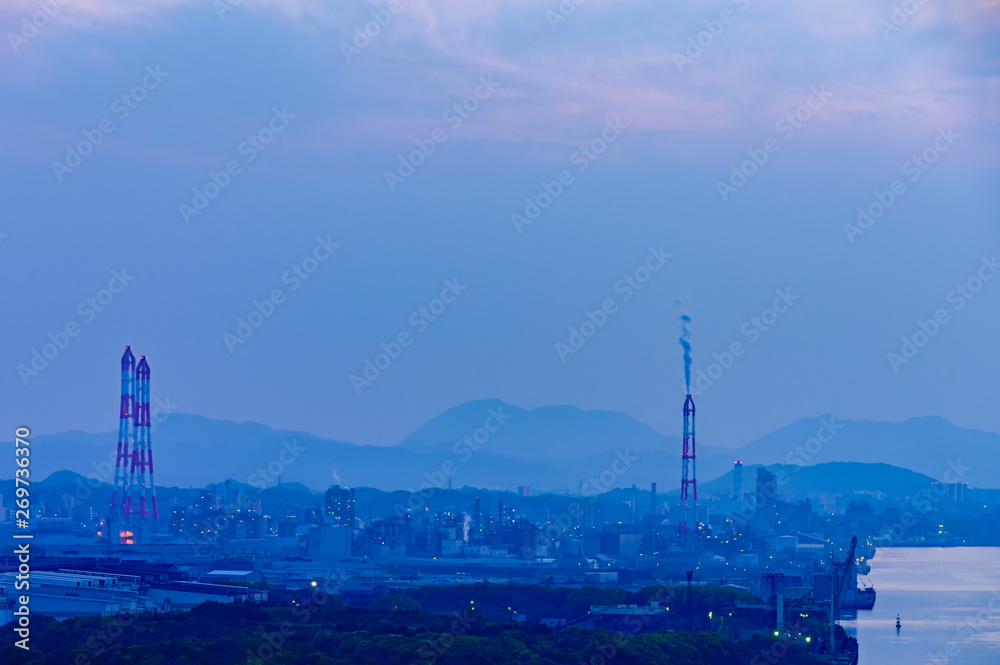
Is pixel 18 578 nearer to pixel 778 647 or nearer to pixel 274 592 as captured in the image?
pixel 274 592

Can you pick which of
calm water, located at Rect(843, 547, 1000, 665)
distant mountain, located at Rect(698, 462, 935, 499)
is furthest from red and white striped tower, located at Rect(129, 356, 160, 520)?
distant mountain, located at Rect(698, 462, 935, 499)

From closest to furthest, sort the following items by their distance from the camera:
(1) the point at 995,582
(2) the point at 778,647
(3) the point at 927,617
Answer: (2) the point at 778,647 → (3) the point at 927,617 → (1) the point at 995,582

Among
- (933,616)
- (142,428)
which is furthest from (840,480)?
(933,616)

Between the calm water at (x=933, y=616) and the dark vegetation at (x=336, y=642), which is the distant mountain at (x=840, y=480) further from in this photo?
the dark vegetation at (x=336, y=642)

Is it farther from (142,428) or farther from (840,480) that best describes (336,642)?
(840,480)

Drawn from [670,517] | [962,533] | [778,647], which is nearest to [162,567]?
[778,647]

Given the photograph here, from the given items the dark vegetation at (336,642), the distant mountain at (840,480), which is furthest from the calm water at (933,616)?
the distant mountain at (840,480)

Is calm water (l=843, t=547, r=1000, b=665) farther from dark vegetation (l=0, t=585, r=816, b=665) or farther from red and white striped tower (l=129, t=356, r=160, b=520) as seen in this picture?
red and white striped tower (l=129, t=356, r=160, b=520)

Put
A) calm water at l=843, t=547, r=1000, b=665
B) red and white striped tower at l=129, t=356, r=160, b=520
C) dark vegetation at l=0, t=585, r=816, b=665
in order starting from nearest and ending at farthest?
dark vegetation at l=0, t=585, r=816, b=665 → calm water at l=843, t=547, r=1000, b=665 → red and white striped tower at l=129, t=356, r=160, b=520
